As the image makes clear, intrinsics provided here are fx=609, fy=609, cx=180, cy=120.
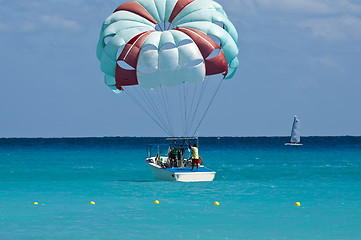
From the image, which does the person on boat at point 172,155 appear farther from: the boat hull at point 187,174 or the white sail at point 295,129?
the white sail at point 295,129

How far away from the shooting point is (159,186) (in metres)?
27.5

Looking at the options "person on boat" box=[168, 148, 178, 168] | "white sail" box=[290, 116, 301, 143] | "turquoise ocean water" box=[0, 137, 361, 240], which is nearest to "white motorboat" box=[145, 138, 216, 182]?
"person on boat" box=[168, 148, 178, 168]

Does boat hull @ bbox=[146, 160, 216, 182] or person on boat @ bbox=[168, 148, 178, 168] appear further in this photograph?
person on boat @ bbox=[168, 148, 178, 168]

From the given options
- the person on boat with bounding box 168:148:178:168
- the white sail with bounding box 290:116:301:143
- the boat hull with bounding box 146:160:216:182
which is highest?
the white sail with bounding box 290:116:301:143

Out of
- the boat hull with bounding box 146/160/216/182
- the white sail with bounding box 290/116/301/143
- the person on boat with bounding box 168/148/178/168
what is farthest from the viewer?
the white sail with bounding box 290/116/301/143

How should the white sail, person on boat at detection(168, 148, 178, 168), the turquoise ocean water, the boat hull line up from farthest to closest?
the white sail, person on boat at detection(168, 148, 178, 168), the boat hull, the turquoise ocean water

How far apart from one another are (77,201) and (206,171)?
6504 millimetres

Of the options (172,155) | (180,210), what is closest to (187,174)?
(172,155)

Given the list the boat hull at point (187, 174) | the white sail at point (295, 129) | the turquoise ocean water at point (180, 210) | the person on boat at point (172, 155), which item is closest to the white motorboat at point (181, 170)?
the boat hull at point (187, 174)

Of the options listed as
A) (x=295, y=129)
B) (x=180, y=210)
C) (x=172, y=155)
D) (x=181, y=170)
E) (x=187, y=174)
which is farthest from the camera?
(x=295, y=129)

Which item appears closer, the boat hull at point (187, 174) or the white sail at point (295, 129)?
the boat hull at point (187, 174)

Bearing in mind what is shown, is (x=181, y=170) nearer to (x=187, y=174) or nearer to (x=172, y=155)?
(x=187, y=174)

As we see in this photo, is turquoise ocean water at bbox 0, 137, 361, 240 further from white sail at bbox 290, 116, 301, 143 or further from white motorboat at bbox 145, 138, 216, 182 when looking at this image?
white sail at bbox 290, 116, 301, 143

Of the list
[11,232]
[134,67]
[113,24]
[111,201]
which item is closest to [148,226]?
[11,232]
